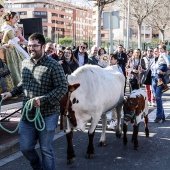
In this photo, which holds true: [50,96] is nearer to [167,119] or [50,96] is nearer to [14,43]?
[14,43]

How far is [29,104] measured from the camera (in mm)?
4520

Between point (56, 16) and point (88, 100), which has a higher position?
point (56, 16)

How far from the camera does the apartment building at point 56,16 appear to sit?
9562cm

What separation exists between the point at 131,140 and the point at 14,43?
10.2 ft

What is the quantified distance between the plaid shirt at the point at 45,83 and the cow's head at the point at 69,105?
0.80 m

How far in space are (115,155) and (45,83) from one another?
2.64 metres

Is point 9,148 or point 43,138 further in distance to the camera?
point 9,148

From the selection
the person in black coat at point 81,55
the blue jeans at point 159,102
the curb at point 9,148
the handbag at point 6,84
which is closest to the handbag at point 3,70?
the handbag at point 6,84

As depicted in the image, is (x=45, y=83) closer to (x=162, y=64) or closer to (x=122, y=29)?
(x=162, y=64)

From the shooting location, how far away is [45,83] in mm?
4547

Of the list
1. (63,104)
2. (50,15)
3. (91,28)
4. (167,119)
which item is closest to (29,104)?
(63,104)

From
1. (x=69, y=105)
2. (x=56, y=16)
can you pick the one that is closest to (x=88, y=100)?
(x=69, y=105)

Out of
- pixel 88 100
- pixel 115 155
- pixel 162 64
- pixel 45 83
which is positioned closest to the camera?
pixel 45 83

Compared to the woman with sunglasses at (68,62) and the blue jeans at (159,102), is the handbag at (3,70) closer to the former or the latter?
the woman with sunglasses at (68,62)
